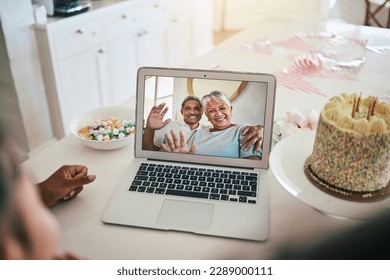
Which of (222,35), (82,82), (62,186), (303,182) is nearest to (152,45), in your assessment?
(82,82)

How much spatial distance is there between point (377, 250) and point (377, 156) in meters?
0.53

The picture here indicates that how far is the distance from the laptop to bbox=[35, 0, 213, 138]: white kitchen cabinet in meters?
1.28

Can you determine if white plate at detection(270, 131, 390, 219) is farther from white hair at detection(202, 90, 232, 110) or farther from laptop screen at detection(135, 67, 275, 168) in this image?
white hair at detection(202, 90, 232, 110)

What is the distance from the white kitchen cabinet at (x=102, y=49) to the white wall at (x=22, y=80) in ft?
0.16

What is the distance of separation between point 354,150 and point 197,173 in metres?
0.36

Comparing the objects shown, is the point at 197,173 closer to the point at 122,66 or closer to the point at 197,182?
the point at 197,182

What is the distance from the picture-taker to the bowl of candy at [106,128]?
1013 mm

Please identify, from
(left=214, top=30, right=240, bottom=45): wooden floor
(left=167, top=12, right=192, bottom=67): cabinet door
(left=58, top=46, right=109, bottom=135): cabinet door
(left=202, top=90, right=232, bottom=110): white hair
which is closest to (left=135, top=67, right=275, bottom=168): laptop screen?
(left=202, top=90, right=232, bottom=110): white hair

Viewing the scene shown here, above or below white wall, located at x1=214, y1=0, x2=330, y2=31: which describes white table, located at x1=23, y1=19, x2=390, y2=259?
above

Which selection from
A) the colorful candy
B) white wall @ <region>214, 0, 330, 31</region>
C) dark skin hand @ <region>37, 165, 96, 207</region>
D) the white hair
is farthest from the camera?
white wall @ <region>214, 0, 330, 31</region>

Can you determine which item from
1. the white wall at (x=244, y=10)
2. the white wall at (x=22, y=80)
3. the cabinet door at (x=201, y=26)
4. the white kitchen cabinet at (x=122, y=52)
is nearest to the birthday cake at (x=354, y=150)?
the white wall at (x=22, y=80)

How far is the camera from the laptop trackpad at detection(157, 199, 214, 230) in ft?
2.50
